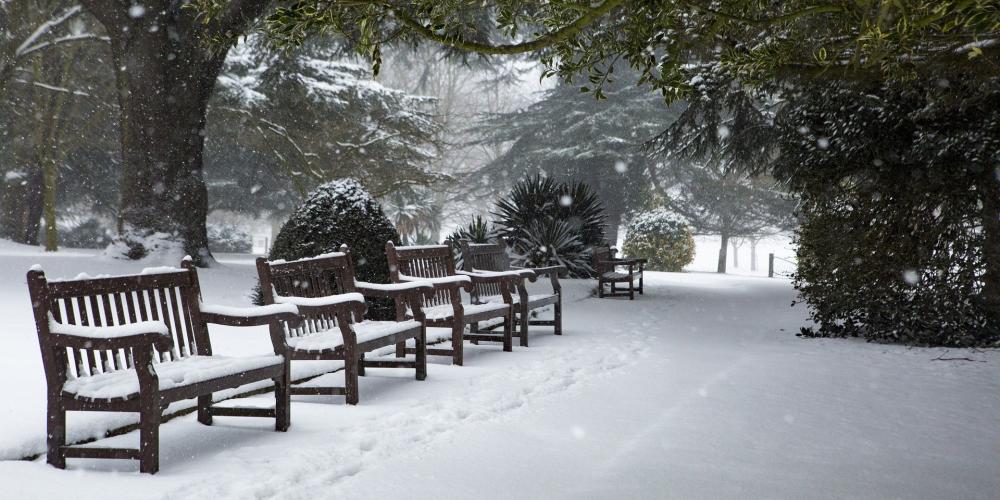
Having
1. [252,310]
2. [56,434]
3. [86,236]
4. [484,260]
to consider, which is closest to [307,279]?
[252,310]

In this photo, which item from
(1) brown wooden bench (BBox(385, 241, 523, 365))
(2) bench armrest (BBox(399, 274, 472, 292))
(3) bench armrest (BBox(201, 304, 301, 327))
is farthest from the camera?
(1) brown wooden bench (BBox(385, 241, 523, 365))

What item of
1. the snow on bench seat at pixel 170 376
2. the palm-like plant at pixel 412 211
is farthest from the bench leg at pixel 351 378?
the palm-like plant at pixel 412 211

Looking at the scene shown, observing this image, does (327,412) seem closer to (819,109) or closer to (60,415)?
(60,415)

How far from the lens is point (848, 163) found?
8.25m

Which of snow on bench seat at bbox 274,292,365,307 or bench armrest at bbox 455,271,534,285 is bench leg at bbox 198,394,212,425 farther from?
bench armrest at bbox 455,271,534,285

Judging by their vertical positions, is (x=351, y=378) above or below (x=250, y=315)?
below

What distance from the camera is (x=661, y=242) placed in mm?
26188

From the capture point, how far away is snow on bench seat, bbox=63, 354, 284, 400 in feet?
11.4

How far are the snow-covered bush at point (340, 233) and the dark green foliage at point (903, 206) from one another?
4.73m

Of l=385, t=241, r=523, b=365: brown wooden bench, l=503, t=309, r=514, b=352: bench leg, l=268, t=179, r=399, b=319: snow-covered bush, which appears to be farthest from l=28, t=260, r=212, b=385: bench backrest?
l=268, t=179, r=399, b=319: snow-covered bush

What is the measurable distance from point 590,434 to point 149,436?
2300 millimetres

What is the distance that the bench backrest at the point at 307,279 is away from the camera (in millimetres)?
5055

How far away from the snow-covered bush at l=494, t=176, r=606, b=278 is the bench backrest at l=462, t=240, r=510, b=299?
20.1ft

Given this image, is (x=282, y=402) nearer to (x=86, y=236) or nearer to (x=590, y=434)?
(x=590, y=434)
